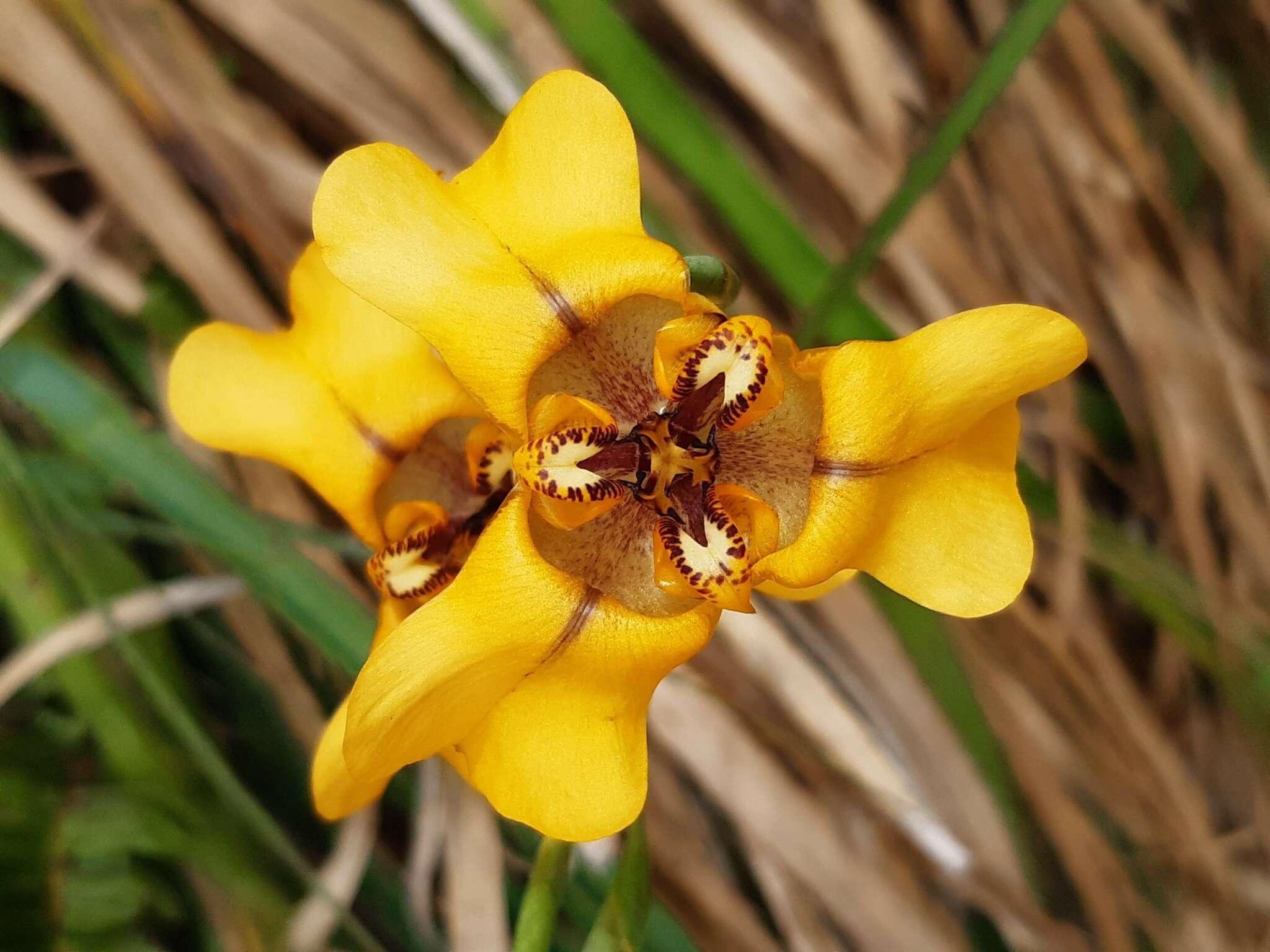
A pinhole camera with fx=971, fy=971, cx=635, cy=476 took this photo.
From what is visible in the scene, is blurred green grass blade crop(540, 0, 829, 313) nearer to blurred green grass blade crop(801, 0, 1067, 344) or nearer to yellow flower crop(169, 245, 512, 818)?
blurred green grass blade crop(801, 0, 1067, 344)

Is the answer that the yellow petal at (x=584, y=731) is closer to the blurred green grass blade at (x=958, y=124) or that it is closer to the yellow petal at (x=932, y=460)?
the yellow petal at (x=932, y=460)

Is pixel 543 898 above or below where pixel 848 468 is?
below

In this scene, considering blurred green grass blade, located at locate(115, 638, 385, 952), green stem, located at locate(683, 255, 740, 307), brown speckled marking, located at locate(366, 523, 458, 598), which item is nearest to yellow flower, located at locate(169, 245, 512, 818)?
brown speckled marking, located at locate(366, 523, 458, 598)

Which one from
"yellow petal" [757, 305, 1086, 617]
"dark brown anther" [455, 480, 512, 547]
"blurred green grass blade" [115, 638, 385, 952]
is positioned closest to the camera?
"yellow petal" [757, 305, 1086, 617]

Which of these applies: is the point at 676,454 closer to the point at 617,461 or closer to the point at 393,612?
the point at 617,461

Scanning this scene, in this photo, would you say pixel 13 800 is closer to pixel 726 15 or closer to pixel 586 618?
pixel 586 618

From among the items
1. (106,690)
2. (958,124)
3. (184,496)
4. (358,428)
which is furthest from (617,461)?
(106,690)

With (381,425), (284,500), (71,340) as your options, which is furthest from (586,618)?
(71,340)
